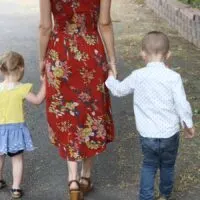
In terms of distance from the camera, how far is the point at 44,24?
3934 mm

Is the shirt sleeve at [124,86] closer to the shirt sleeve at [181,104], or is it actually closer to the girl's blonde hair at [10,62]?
the shirt sleeve at [181,104]

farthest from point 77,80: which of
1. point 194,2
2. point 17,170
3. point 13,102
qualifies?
point 194,2

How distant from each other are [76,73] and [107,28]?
0.37m

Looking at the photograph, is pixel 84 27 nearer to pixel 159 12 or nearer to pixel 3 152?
pixel 3 152

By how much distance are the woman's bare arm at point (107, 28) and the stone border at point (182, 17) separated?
15.3 feet

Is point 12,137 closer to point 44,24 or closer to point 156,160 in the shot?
point 44,24

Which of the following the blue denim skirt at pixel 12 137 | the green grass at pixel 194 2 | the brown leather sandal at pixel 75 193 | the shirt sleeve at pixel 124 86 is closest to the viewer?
the shirt sleeve at pixel 124 86

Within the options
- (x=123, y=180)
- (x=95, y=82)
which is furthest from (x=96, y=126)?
(x=123, y=180)

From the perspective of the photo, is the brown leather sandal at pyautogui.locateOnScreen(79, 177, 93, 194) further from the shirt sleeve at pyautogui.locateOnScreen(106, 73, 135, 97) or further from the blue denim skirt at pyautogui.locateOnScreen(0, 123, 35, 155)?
the shirt sleeve at pyautogui.locateOnScreen(106, 73, 135, 97)

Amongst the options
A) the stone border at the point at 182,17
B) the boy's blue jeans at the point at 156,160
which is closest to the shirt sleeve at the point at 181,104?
the boy's blue jeans at the point at 156,160

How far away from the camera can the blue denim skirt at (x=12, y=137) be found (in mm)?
4254

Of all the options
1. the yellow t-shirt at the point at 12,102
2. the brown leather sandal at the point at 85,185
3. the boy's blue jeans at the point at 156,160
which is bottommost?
the brown leather sandal at the point at 85,185

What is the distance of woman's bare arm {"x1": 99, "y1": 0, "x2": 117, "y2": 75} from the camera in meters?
3.93

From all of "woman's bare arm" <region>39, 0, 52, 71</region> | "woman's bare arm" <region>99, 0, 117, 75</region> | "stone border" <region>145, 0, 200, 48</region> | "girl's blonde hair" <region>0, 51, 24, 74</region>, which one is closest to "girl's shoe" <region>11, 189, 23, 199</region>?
"girl's blonde hair" <region>0, 51, 24, 74</region>
